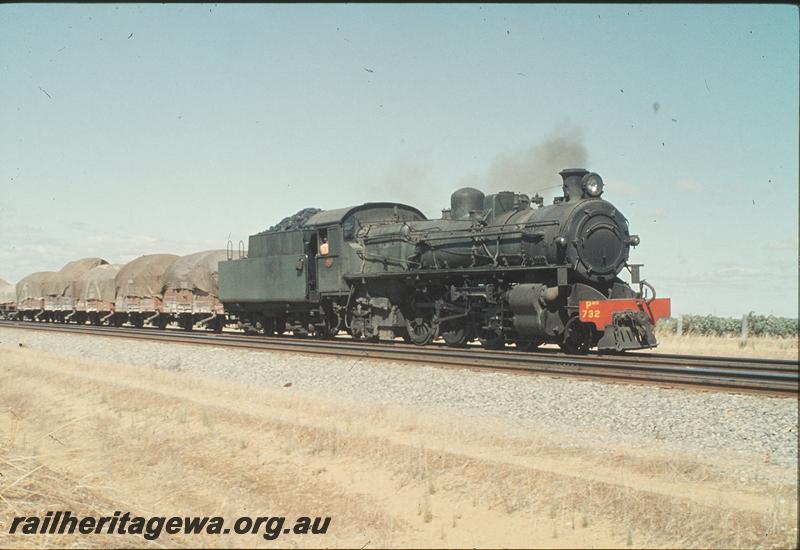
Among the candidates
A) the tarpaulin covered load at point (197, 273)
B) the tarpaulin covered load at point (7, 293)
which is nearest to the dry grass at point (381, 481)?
the tarpaulin covered load at point (197, 273)

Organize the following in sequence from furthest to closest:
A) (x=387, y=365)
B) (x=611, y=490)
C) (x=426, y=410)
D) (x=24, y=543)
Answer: (x=387, y=365) → (x=426, y=410) → (x=611, y=490) → (x=24, y=543)

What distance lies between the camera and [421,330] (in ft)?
57.5

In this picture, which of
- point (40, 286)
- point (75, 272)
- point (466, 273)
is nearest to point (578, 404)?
point (466, 273)

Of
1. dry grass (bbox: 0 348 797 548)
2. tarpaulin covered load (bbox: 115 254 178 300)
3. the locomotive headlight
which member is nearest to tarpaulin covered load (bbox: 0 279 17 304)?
tarpaulin covered load (bbox: 115 254 178 300)

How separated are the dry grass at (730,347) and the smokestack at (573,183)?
5.34 m

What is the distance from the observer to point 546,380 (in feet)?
35.2

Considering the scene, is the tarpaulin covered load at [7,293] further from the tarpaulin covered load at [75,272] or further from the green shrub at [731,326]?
the green shrub at [731,326]

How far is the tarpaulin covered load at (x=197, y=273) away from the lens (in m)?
26.5

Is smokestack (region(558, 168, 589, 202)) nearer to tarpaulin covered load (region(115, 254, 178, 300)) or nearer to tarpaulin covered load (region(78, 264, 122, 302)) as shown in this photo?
tarpaulin covered load (region(115, 254, 178, 300))

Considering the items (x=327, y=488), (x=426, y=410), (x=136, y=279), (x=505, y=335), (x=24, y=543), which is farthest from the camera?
(x=136, y=279)

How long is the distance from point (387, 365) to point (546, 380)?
139 inches

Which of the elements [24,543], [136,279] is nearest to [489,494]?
[24,543]

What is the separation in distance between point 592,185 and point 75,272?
98.8 feet

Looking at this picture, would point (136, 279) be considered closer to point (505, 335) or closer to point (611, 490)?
point (505, 335)
